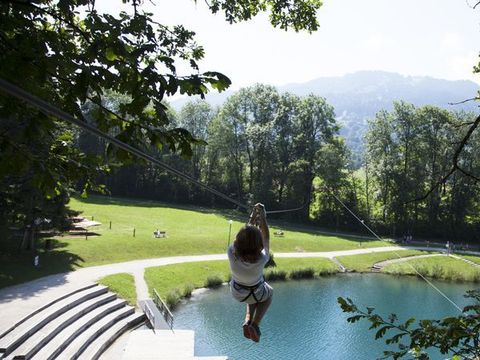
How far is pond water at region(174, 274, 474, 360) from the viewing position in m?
20.1

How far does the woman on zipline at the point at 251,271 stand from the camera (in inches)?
186

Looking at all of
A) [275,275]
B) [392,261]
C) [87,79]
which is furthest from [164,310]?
[392,261]

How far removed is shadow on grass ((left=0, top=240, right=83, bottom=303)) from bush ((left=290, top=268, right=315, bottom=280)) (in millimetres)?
15084

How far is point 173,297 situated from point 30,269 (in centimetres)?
771

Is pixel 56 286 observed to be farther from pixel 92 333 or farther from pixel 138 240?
pixel 138 240

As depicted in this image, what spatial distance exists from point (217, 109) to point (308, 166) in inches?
688

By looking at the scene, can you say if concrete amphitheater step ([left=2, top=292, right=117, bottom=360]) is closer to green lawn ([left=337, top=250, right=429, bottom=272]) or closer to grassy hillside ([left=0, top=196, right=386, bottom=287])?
grassy hillside ([left=0, top=196, right=386, bottom=287])

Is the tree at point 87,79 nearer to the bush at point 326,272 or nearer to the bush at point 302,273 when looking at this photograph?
the bush at point 302,273

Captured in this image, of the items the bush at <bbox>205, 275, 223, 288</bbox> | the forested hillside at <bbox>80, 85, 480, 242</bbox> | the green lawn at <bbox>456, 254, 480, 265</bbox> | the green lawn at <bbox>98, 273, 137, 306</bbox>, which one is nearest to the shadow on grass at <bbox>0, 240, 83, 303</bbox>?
the green lawn at <bbox>98, 273, 137, 306</bbox>

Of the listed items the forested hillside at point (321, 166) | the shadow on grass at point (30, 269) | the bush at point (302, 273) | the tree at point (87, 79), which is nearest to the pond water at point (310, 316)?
the bush at point (302, 273)

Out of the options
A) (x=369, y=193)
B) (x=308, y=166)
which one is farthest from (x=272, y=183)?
(x=369, y=193)

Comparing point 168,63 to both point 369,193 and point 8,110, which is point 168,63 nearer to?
point 8,110

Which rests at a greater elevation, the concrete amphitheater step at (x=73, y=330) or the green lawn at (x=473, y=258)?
the green lawn at (x=473, y=258)

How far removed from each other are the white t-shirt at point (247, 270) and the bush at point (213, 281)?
25.1 meters
